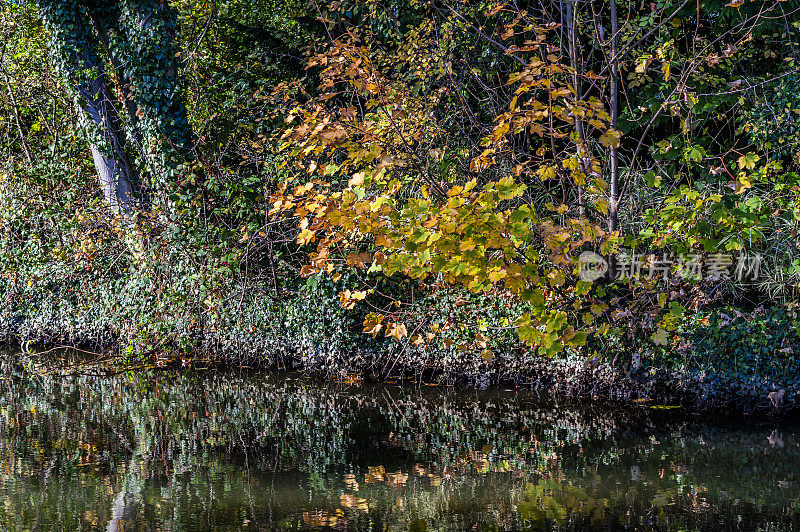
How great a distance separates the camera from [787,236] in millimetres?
6664

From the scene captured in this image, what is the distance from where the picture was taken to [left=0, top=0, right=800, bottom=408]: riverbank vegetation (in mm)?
5570

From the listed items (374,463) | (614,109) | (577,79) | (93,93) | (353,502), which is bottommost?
(353,502)

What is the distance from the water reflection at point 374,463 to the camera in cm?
400

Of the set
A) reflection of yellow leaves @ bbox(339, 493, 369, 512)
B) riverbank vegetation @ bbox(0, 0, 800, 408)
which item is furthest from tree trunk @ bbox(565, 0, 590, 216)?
reflection of yellow leaves @ bbox(339, 493, 369, 512)

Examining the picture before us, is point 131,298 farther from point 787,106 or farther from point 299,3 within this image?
point 787,106

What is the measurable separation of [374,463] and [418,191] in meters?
3.54

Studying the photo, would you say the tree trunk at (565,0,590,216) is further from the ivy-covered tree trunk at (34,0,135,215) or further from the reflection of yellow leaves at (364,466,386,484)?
the ivy-covered tree trunk at (34,0,135,215)

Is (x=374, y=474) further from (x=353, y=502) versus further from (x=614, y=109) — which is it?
(x=614, y=109)

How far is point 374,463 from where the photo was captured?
510cm

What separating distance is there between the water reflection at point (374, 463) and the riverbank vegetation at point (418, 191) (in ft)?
2.27

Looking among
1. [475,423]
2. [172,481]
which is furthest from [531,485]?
[172,481]

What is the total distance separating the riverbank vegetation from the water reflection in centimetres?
69

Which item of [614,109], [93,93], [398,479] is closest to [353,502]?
[398,479]

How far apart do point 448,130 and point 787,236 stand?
3.65 meters
